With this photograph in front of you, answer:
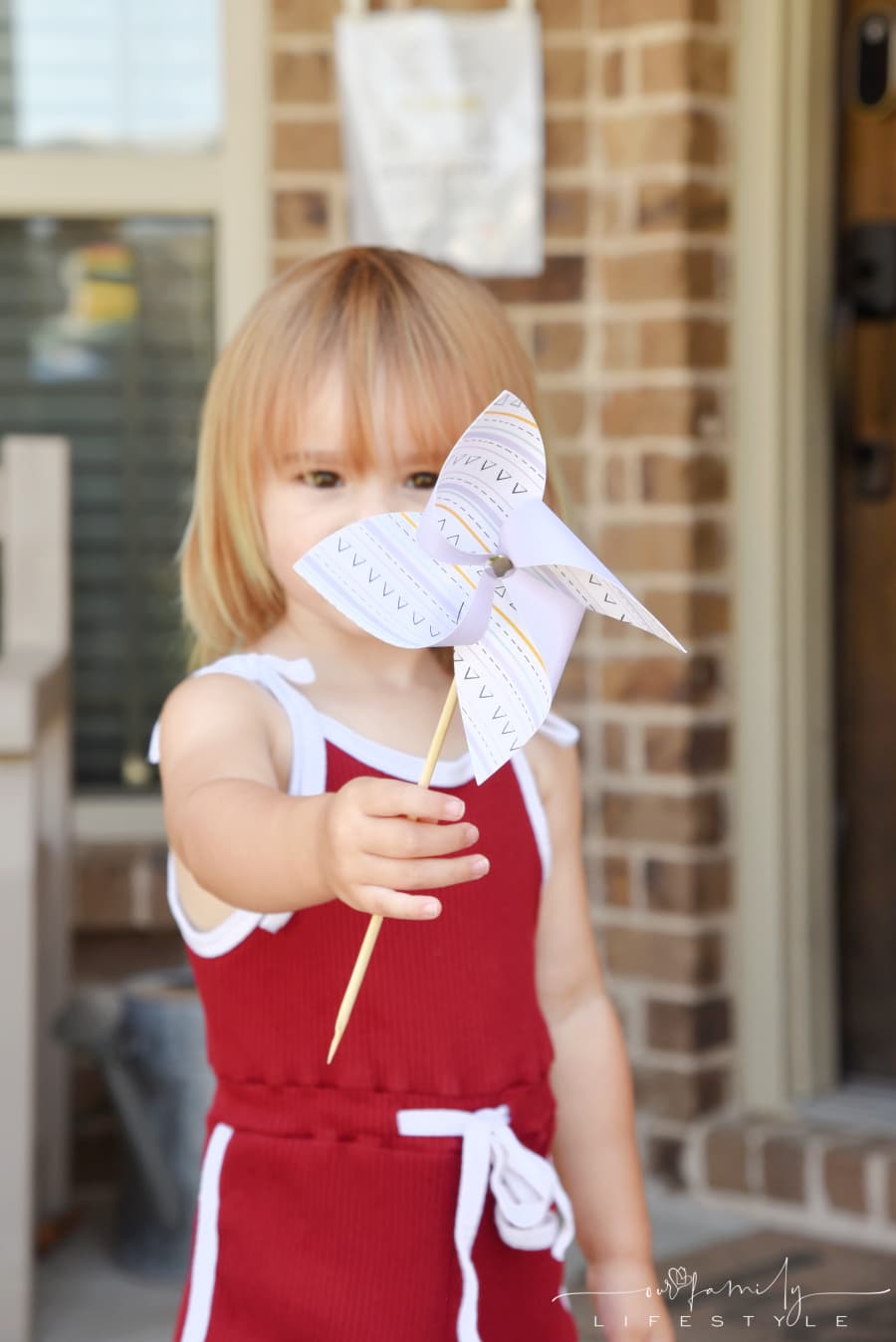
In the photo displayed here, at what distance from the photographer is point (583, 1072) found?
1.55 meters

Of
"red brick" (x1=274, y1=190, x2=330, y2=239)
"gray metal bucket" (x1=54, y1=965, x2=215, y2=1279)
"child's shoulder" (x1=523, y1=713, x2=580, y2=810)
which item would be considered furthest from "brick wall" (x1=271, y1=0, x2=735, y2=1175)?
"child's shoulder" (x1=523, y1=713, x2=580, y2=810)

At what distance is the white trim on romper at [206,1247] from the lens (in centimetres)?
139

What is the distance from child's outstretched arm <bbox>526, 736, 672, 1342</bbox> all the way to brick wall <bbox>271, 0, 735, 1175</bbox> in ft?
4.56

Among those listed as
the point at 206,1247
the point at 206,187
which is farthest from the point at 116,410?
the point at 206,1247

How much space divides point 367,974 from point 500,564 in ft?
1.35

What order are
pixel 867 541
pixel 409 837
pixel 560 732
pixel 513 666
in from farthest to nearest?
pixel 867 541 → pixel 560 732 → pixel 513 666 → pixel 409 837

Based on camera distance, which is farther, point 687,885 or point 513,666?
point 687,885

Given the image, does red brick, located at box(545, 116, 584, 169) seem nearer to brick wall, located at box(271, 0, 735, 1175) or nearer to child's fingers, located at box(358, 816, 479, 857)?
brick wall, located at box(271, 0, 735, 1175)

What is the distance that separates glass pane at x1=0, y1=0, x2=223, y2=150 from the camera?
10.4 ft

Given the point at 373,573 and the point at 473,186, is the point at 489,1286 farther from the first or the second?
the point at 473,186

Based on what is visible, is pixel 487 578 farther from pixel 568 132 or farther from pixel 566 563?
pixel 568 132

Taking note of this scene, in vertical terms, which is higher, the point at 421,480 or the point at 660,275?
the point at 660,275

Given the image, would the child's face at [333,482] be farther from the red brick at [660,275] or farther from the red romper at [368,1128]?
the red brick at [660,275]

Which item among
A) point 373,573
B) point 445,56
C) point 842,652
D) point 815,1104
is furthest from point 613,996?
point 373,573
